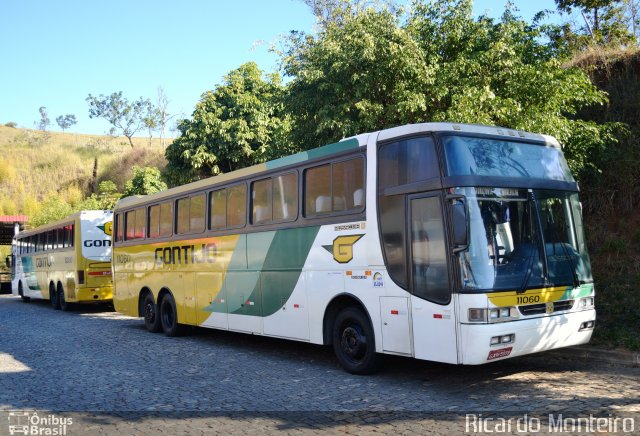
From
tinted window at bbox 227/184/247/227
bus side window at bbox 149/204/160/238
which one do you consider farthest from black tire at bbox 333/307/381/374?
bus side window at bbox 149/204/160/238

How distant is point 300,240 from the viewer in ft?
32.1

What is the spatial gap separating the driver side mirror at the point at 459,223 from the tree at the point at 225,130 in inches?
743

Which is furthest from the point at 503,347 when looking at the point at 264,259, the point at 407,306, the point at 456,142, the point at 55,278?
the point at 55,278

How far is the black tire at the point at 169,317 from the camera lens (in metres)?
13.8

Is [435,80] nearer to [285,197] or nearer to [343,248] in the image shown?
[285,197]

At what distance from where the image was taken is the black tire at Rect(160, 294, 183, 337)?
45.2 ft

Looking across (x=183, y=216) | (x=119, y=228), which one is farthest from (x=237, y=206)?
(x=119, y=228)

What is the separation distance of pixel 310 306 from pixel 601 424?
4639mm

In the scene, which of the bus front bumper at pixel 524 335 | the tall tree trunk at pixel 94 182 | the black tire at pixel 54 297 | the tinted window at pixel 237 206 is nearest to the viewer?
the bus front bumper at pixel 524 335

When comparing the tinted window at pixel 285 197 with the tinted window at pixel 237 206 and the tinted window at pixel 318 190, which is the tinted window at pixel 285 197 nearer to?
the tinted window at pixel 318 190

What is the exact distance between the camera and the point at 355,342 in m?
8.68

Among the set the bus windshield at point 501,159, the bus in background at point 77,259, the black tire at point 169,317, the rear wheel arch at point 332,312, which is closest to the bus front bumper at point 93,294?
the bus in background at point 77,259

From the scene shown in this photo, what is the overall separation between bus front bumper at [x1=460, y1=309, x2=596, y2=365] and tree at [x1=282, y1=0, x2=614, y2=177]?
16.9 feet

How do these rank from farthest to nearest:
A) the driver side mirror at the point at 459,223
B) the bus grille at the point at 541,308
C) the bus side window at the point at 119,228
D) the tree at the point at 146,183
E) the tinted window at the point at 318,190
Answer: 1. the tree at the point at 146,183
2. the bus side window at the point at 119,228
3. the tinted window at the point at 318,190
4. the bus grille at the point at 541,308
5. the driver side mirror at the point at 459,223
